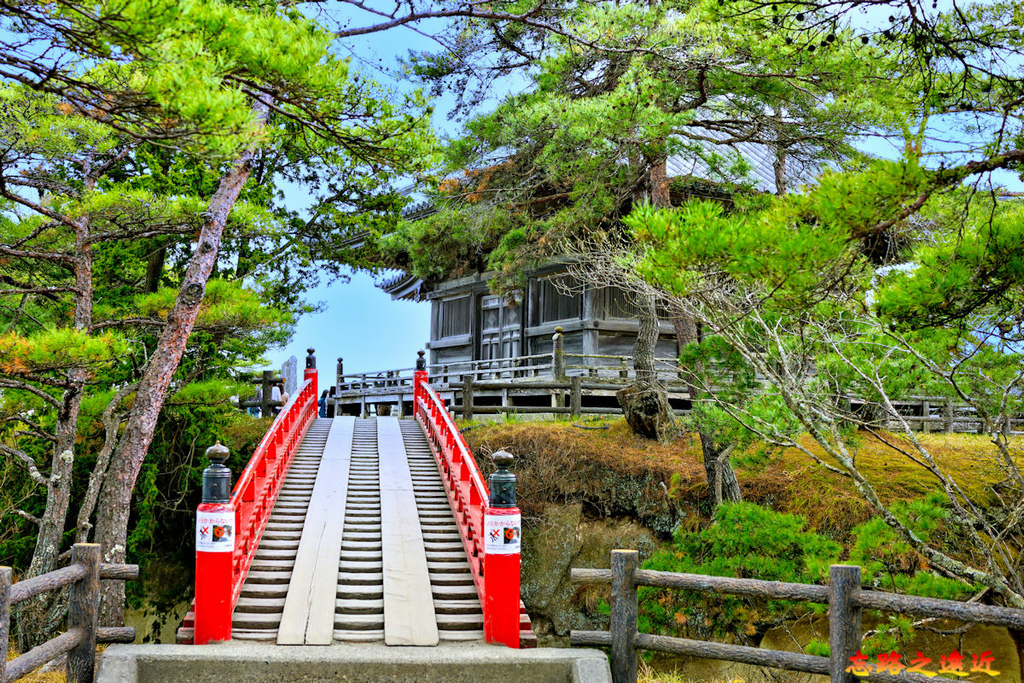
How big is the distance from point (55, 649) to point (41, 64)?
4658 mm

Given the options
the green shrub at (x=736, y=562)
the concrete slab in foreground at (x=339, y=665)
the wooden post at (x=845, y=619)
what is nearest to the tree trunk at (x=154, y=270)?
the concrete slab in foreground at (x=339, y=665)

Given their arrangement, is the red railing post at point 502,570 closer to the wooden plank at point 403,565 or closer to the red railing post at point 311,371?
the wooden plank at point 403,565

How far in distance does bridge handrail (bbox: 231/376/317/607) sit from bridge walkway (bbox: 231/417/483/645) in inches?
6.3

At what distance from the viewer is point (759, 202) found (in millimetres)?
Result: 14469

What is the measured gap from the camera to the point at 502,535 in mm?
7586

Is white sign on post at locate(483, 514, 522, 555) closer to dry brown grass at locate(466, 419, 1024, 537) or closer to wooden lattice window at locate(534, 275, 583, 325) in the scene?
dry brown grass at locate(466, 419, 1024, 537)

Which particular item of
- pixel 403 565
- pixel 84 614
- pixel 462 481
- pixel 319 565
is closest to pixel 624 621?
pixel 403 565

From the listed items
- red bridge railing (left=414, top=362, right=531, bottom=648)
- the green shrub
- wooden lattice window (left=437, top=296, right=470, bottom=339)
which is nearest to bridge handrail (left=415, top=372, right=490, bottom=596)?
red bridge railing (left=414, top=362, right=531, bottom=648)

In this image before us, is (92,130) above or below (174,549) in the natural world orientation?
above

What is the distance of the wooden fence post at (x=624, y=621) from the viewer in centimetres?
669

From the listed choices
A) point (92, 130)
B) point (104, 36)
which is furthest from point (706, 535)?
point (92, 130)

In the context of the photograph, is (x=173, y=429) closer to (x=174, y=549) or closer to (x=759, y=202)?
(x=174, y=549)

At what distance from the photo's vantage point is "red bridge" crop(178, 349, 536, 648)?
7512 millimetres

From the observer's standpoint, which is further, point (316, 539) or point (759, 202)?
point (759, 202)
